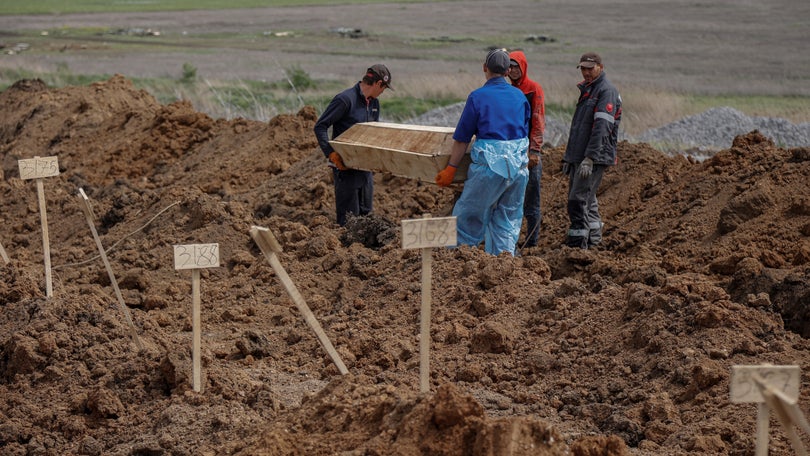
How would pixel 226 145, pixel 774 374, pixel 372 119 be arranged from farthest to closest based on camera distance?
1. pixel 226 145
2. pixel 372 119
3. pixel 774 374

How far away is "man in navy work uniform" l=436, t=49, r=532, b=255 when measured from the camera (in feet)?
28.3

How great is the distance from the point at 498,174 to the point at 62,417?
420 centimetres

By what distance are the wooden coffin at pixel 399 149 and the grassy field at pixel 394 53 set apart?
10630 mm

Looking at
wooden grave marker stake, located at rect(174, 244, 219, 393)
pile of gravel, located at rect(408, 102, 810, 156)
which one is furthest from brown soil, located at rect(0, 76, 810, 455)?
pile of gravel, located at rect(408, 102, 810, 156)

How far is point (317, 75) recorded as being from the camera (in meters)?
35.6

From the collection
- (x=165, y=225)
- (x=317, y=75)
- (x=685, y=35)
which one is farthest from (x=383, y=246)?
(x=685, y=35)

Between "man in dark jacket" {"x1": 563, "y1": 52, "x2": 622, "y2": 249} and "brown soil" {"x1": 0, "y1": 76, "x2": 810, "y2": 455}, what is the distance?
0.46 m

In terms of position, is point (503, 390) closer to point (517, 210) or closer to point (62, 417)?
point (62, 417)

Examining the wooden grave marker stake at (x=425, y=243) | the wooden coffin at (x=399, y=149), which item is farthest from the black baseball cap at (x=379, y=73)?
the wooden grave marker stake at (x=425, y=243)

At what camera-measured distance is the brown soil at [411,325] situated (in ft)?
16.5

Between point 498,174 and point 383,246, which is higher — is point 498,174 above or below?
above

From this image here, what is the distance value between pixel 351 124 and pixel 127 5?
262ft

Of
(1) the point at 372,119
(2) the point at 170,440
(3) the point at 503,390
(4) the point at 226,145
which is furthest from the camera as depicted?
(4) the point at 226,145

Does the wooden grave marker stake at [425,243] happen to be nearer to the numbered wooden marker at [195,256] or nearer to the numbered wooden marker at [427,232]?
the numbered wooden marker at [427,232]
